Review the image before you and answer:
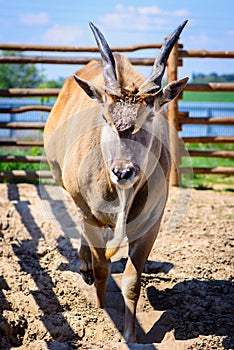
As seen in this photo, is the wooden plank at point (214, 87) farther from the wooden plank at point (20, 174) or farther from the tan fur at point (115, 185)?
the tan fur at point (115, 185)

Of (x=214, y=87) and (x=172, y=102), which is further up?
(x=214, y=87)

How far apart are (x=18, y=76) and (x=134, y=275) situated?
32.2 meters

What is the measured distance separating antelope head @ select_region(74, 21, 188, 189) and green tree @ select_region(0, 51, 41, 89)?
2990 cm

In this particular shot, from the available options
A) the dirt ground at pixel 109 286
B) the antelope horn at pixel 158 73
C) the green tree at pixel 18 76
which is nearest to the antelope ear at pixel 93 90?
the antelope horn at pixel 158 73

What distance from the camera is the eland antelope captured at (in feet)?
12.9

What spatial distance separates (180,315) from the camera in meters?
4.62

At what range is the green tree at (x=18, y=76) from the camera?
34.2 metres

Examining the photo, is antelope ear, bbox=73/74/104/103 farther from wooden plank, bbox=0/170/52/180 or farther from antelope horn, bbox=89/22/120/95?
wooden plank, bbox=0/170/52/180

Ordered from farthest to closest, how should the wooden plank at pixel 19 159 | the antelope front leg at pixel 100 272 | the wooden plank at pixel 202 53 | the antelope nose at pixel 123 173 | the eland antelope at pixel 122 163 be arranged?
the wooden plank at pixel 19 159
the wooden plank at pixel 202 53
the antelope front leg at pixel 100 272
the eland antelope at pixel 122 163
the antelope nose at pixel 123 173

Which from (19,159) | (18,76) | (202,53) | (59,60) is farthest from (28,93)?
(18,76)

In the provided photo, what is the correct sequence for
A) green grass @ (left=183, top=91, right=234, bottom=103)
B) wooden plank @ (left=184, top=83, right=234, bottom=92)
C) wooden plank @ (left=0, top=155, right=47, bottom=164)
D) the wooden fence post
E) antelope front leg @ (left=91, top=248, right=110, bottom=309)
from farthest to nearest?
green grass @ (left=183, top=91, right=234, bottom=103), wooden plank @ (left=0, top=155, right=47, bottom=164), wooden plank @ (left=184, top=83, right=234, bottom=92), the wooden fence post, antelope front leg @ (left=91, top=248, right=110, bottom=309)

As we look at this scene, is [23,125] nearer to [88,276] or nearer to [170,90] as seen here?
[88,276]

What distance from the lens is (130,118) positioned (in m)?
3.88

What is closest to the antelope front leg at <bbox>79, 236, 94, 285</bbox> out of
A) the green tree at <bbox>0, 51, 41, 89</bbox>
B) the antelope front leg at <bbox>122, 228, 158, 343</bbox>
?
the antelope front leg at <bbox>122, 228, 158, 343</bbox>
